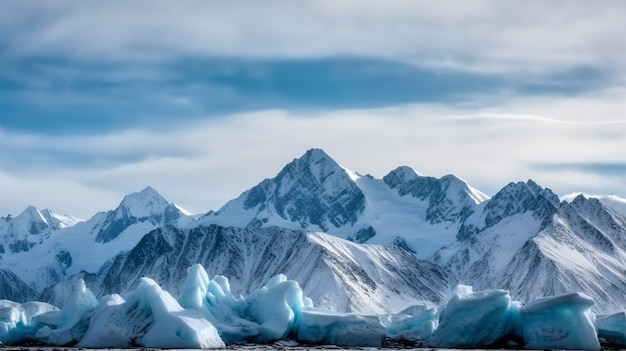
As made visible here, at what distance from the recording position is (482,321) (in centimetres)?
9194

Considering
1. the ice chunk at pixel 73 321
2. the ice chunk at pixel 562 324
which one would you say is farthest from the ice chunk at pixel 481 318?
the ice chunk at pixel 73 321

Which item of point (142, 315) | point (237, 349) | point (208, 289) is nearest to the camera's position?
point (237, 349)

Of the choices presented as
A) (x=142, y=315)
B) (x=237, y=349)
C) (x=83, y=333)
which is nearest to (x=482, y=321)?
(x=237, y=349)

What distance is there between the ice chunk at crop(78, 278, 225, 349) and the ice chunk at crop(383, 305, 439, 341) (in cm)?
2250

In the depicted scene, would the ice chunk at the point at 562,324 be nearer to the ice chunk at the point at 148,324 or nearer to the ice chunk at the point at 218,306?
the ice chunk at the point at 218,306

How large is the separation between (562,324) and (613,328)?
11586 mm

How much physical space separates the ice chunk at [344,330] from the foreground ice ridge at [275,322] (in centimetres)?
9

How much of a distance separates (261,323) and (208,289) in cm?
906

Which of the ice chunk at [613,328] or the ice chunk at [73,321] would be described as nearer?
the ice chunk at [73,321]

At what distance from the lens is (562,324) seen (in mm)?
87625

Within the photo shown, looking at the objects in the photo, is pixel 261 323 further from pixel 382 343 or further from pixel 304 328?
pixel 382 343

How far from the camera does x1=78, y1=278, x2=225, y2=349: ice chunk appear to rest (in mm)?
84875

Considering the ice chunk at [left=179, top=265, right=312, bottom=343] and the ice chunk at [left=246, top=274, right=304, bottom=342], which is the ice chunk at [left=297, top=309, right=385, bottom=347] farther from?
the ice chunk at [left=179, top=265, right=312, bottom=343]

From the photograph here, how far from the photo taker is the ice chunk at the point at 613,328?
316 ft
